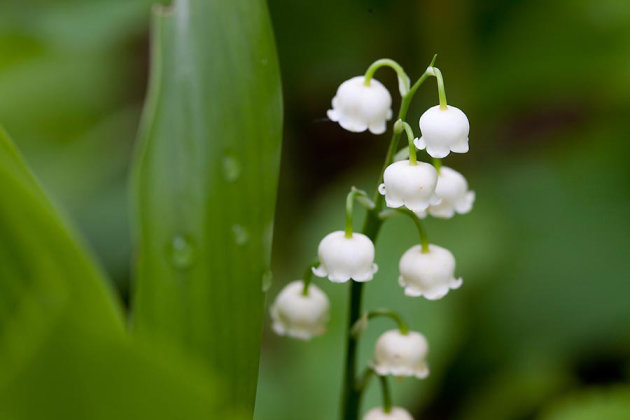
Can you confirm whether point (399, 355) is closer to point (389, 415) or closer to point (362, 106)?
point (389, 415)

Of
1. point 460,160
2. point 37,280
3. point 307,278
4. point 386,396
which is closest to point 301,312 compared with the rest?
point 307,278

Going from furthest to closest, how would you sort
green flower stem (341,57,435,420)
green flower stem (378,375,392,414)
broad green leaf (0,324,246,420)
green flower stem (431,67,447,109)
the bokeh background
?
the bokeh background, green flower stem (378,375,392,414), green flower stem (341,57,435,420), green flower stem (431,67,447,109), broad green leaf (0,324,246,420)

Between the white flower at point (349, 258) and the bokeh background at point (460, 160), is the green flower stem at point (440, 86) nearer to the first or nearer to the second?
the white flower at point (349, 258)

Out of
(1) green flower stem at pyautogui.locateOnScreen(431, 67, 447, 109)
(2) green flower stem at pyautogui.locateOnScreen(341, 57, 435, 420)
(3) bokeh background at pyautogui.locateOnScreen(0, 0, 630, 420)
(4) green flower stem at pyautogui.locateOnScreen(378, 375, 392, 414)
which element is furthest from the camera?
(3) bokeh background at pyautogui.locateOnScreen(0, 0, 630, 420)

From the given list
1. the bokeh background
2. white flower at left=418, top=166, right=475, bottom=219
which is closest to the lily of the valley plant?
white flower at left=418, top=166, right=475, bottom=219

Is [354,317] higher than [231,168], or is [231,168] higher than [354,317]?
[231,168]

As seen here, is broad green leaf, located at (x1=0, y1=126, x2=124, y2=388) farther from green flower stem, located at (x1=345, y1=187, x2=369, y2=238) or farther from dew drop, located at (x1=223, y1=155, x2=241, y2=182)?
green flower stem, located at (x1=345, y1=187, x2=369, y2=238)
